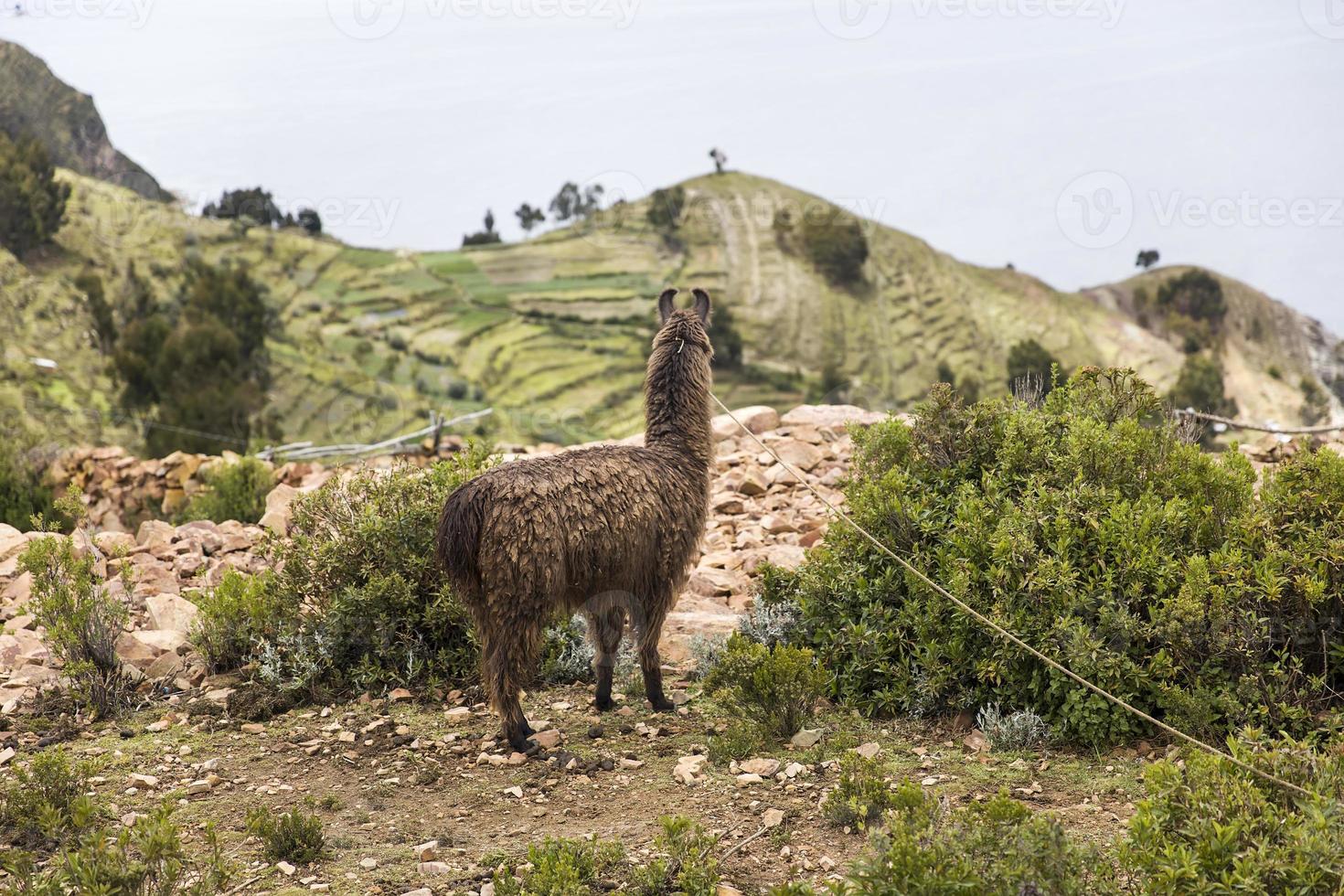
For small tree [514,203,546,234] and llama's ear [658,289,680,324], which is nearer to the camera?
llama's ear [658,289,680,324]

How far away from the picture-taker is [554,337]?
174ft

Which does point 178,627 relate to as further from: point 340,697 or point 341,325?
point 341,325

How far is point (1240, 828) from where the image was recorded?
4449 millimetres

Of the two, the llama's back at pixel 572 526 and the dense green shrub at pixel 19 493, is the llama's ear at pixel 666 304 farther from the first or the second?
the dense green shrub at pixel 19 493

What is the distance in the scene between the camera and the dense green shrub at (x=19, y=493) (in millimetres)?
15648

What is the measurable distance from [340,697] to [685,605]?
2.77m

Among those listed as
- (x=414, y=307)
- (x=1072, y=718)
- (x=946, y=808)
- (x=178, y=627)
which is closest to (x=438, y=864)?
(x=946, y=808)

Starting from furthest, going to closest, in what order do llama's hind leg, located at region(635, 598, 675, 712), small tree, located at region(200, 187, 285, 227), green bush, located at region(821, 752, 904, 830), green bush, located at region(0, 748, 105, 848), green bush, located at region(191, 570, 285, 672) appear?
small tree, located at region(200, 187, 285, 227)
green bush, located at region(191, 570, 285, 672)
llama's hind leg, located at region(635, 598, 675, 712)
green bush, located at region(0, 748, 105, 848)
green bush, located at region(821, 752, 904, 830)

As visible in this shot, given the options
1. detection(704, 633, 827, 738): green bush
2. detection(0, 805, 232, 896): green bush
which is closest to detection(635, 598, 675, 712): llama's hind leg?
detection(704, 633, 827, 738): green bush

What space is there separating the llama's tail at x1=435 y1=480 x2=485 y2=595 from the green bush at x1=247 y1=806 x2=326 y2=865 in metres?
1.55

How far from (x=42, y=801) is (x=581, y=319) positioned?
49.5 m

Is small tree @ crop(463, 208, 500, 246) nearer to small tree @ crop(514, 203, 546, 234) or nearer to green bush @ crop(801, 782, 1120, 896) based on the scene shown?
small tree @ crop(514, 203, 546, 234)

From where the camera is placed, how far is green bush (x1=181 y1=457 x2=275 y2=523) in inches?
567

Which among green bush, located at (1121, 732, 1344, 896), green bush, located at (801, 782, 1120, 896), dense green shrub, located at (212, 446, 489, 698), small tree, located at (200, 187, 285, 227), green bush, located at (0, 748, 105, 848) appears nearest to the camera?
green bush, located at (1121, 732, 1344, 896)
